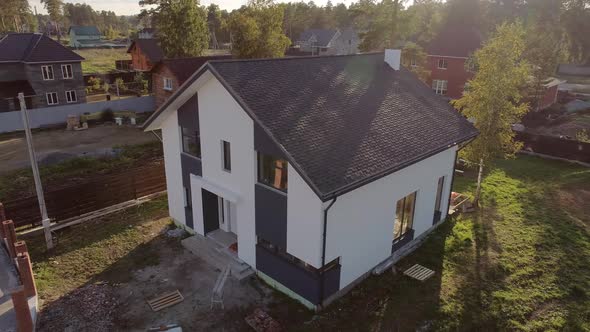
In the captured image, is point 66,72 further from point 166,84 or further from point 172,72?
point 172,72

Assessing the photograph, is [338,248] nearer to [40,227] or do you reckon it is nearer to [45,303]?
[45,303]

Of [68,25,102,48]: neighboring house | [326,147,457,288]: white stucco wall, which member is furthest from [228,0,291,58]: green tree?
[68,25,102,48]: neighboring house

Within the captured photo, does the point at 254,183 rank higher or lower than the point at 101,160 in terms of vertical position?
higher

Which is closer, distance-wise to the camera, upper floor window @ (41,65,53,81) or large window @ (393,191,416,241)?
large window @ (393,191,416,241)

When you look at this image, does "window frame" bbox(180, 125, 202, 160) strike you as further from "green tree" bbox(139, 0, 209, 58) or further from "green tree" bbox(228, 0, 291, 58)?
"green tree" bbox(139, 0, 209, 58)

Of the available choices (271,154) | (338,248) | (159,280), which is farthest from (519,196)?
(159,280)

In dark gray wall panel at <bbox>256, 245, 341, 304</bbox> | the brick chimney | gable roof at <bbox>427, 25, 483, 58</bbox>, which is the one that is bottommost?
dark gray wall panel at <bbox>256, 245, 341, 304</bbox>

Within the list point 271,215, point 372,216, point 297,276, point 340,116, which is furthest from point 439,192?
point 271,215
